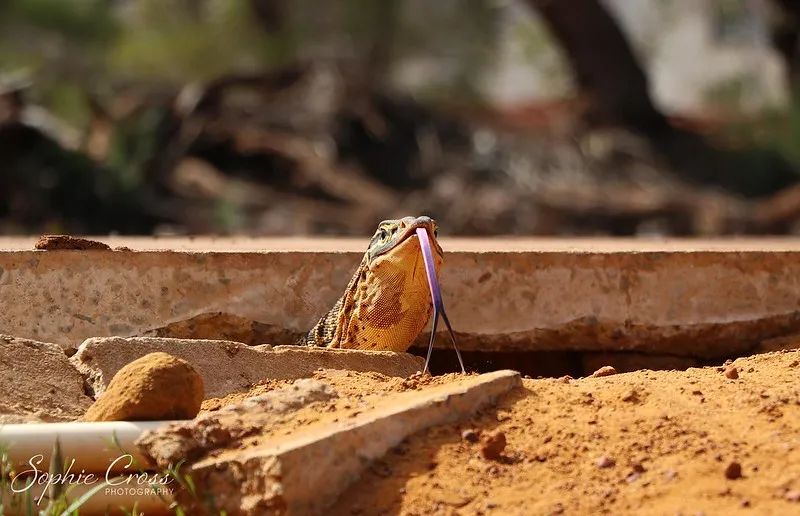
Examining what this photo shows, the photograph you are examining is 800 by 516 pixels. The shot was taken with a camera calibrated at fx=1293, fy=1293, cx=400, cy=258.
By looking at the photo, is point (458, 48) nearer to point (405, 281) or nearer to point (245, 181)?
point (245, 181)

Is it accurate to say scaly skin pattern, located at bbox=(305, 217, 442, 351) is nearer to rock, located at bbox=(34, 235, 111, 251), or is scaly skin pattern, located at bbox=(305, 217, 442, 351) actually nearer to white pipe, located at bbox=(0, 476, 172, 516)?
rock, located at bbox=(34, 235, 111, 251)

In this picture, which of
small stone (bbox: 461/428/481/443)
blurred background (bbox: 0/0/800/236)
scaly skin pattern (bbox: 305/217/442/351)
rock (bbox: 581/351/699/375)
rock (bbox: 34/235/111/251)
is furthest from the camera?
blurred background (bbox: 0/0/800/236)

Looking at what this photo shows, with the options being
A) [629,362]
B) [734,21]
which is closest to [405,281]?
[629,362]

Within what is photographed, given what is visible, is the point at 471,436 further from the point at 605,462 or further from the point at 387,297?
the point at 387,297

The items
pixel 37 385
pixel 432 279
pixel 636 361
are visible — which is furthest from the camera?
pixel 636 361

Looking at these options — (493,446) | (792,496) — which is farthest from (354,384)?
(792,496)

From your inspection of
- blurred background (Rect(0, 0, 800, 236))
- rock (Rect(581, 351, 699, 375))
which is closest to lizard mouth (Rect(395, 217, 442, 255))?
rock (Rect(581, 351, 699, 375))
